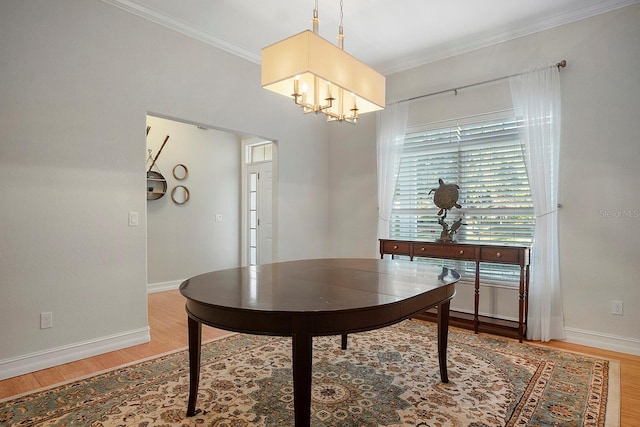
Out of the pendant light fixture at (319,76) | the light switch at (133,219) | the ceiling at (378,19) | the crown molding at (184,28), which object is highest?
the ceiling at (378,19)

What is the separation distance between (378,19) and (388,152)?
1.43 m

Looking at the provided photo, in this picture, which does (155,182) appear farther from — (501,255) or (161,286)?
(501,255)

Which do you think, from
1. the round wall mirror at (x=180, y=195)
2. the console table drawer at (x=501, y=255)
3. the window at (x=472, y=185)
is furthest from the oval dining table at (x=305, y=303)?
the round wall mirror at (x=180, y=195)

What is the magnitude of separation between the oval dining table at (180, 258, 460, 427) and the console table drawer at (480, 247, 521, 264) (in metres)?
1.16

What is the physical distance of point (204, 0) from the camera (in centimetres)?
296

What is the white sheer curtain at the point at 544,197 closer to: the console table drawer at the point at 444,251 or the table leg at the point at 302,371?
the console table drawer at the point at 444,251

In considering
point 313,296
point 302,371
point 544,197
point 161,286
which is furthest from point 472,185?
point 161,286

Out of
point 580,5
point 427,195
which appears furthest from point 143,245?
point 580,5

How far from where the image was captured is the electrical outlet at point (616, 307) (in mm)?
2906

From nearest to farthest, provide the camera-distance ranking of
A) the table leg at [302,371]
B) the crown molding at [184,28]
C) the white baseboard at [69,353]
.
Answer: the table leg at [302,371] < the white baseboard at [69,353] < the crown molding at [184,28]

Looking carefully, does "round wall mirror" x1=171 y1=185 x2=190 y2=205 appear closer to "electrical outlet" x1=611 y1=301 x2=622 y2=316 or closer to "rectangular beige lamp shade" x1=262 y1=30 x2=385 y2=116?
"rectangular beige lamp shade" x1=262 y1=30 x2=385 y2=116

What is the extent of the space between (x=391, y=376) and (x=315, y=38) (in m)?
2.15

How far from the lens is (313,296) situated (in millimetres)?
1597

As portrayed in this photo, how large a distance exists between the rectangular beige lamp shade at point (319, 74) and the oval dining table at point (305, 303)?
1.12 meters
